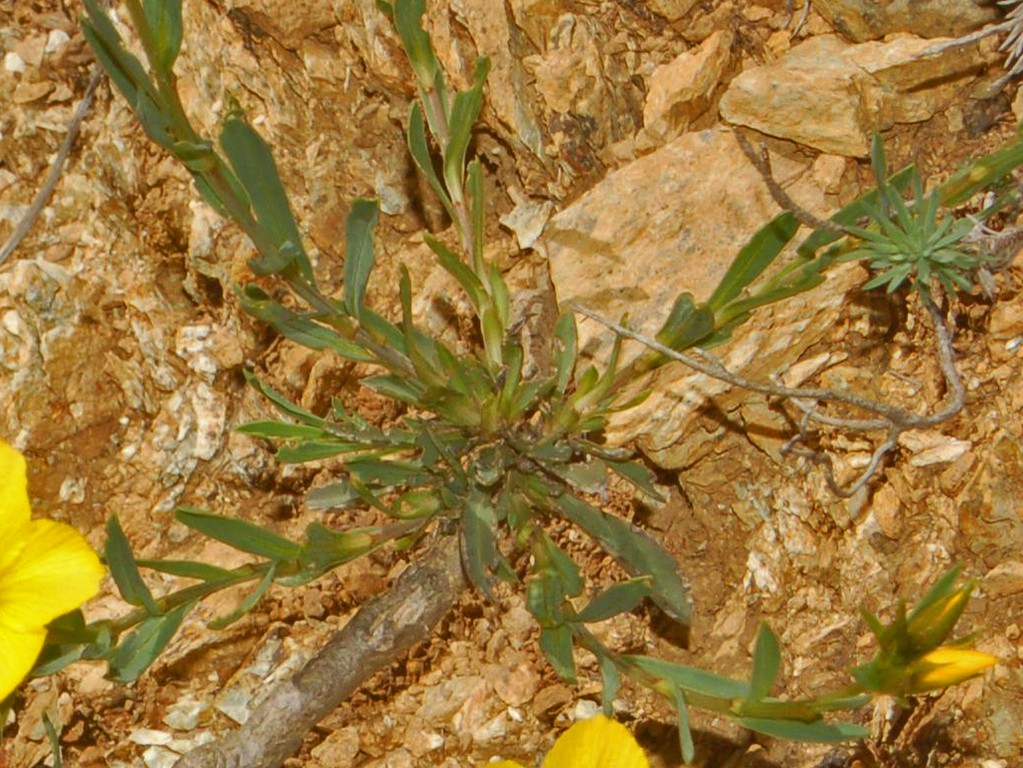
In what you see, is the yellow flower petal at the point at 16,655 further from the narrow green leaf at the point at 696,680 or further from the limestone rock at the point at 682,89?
the limestone rock at the point at 682,89

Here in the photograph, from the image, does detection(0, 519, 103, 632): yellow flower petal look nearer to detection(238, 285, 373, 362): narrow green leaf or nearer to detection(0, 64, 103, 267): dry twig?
detection(238, 285, 373, 362): narrow green leaf

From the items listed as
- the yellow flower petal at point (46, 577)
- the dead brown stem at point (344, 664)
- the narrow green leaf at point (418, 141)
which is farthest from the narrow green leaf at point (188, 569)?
the narrow green leaf at point (418, 141)

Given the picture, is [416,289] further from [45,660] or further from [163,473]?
[45,660]

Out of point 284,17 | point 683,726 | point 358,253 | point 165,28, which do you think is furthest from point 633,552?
point 284,17

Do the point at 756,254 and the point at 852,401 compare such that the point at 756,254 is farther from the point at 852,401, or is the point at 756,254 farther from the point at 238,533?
the point at 238,533

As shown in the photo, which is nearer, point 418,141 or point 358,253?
point 358,253

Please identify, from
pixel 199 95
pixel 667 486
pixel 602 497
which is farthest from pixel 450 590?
pixel 199 95
